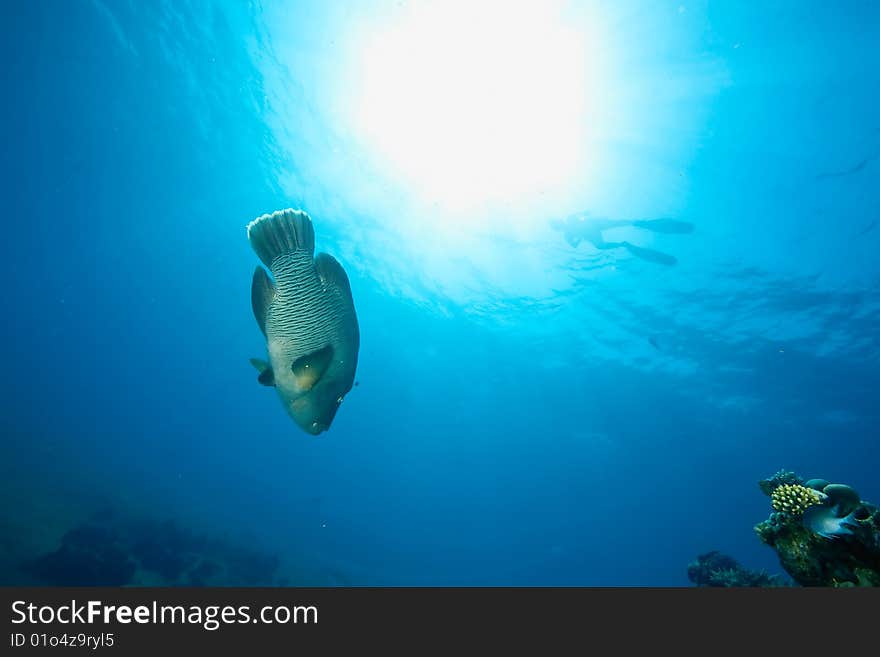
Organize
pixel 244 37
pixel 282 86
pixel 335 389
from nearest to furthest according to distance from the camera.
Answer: pixel 335 389 → pixel 244 37 → pixel 282 86

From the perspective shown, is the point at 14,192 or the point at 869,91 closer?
the point at 869,91

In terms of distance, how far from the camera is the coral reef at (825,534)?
2.74 m

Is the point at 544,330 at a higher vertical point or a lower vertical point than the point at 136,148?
lower

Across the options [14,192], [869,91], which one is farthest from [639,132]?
[14,192]

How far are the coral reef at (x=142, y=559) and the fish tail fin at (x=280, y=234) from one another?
18646mm

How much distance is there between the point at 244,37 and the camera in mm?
16062

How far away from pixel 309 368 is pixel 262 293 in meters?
0.45

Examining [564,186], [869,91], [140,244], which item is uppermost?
[140,244]

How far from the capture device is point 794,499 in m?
3.08

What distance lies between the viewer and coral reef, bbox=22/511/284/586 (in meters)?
14.3

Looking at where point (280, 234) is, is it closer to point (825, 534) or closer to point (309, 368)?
point (309, 368)

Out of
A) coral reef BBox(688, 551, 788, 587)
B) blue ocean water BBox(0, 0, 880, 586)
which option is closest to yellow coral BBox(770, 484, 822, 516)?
coral reef BBox(688, 551, 788, 587)

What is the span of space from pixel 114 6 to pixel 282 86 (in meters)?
7.75

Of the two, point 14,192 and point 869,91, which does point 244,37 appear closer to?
point 869,91
